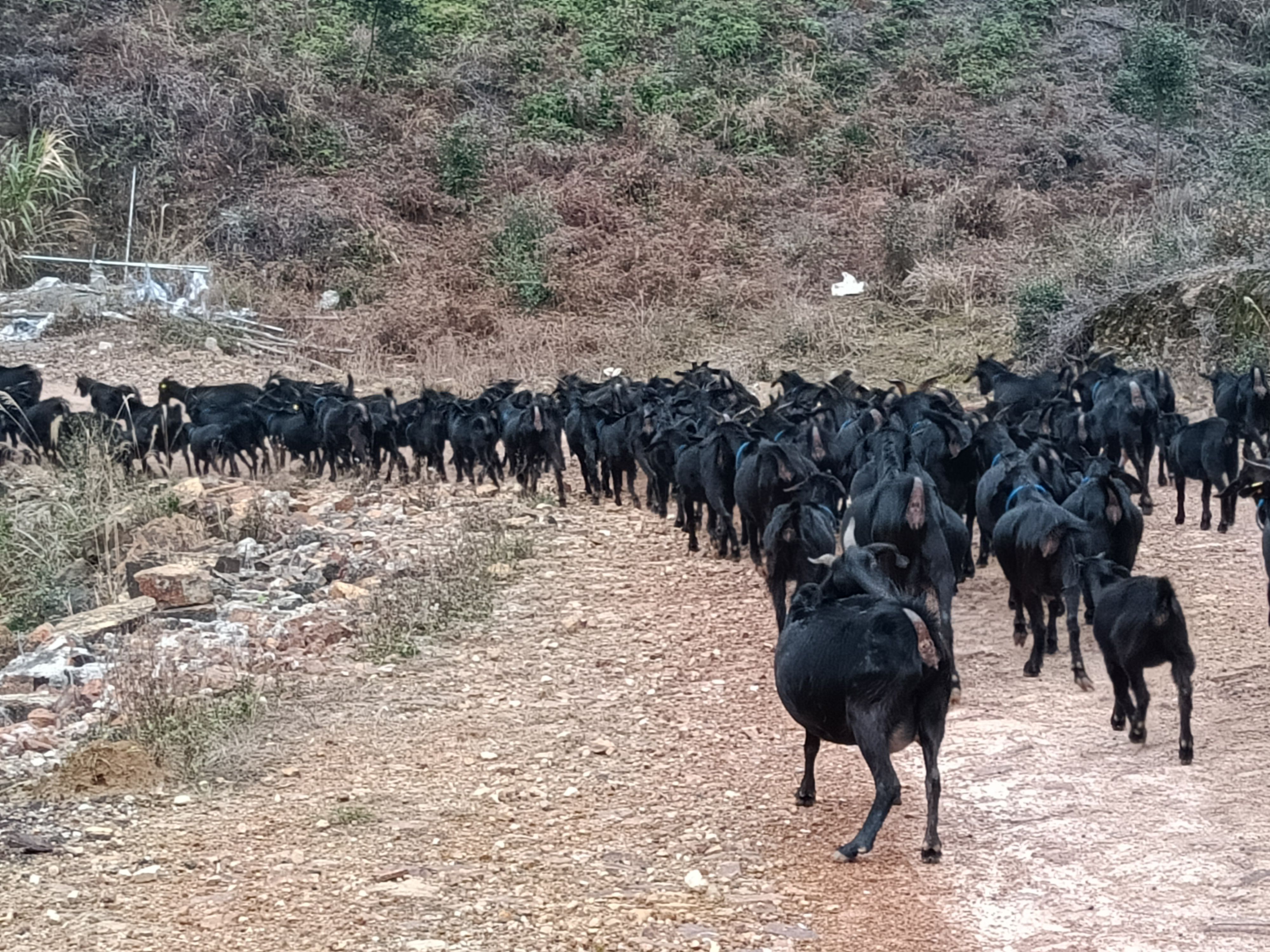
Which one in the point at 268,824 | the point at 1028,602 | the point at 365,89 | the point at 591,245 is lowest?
the point at 268,824

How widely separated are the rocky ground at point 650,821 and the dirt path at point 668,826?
0.02 m

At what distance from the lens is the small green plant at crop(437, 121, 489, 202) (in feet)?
104

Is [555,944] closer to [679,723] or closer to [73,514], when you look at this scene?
[679,723]

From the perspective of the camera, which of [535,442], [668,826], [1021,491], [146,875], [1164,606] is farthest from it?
[535,442]

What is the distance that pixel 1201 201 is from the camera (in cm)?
2377

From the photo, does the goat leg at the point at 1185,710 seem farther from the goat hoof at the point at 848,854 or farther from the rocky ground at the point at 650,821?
the goat hoof at the point at 848,854

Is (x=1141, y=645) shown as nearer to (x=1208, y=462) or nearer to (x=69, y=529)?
(x=1208, y=462)

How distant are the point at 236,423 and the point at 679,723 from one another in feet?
34.2

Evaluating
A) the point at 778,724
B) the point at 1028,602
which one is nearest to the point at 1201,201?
the point at 1028,602

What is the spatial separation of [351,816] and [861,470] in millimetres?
5050

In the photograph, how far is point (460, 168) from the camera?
104 ft

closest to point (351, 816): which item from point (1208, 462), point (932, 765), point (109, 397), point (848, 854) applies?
point (848, 854)

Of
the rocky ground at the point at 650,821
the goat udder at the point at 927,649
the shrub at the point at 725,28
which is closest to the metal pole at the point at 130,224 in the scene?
the shrub at the point at 725,28

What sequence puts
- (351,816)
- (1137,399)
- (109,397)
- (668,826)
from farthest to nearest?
(109,397) → (1137,399) → (351,816) → (668,826)
